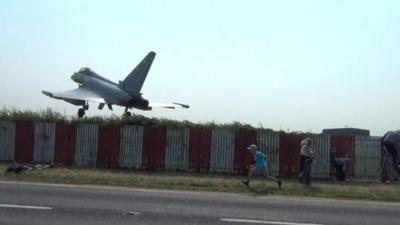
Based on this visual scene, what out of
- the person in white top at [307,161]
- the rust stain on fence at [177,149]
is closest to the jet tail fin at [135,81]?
the rust stain on fence at [177,149]

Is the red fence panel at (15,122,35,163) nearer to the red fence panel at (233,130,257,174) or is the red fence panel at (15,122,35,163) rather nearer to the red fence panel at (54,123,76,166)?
the red fence panel at (54,123,76,166)

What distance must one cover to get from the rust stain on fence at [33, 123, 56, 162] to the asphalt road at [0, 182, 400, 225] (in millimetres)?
10060

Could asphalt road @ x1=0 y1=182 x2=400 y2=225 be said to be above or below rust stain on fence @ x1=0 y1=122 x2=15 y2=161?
below

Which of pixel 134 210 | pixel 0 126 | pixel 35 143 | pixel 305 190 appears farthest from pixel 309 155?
pixel 0 126

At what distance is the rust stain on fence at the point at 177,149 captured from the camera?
25.5m

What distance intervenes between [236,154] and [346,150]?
433cm

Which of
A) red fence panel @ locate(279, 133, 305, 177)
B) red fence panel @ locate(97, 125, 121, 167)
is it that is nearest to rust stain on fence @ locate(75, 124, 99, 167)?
red fence panel @ locate(97, 125, 121, 167)

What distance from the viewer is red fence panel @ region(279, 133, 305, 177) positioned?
24828mm

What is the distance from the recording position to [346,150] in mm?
24812

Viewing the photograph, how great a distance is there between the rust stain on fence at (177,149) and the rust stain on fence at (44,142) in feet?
16.3

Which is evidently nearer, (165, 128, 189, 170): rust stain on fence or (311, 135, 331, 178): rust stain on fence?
(311, 135, 331, 178): rust stain on fence

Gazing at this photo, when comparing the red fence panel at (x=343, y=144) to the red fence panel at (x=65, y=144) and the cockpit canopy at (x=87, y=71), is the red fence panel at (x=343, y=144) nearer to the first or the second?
the red fence panel at (x=65, y=144)

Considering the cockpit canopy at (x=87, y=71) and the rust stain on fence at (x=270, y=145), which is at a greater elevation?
the cockpit canopy at (x=87, y=71)

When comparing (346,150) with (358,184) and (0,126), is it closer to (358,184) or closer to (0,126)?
(358,184)
